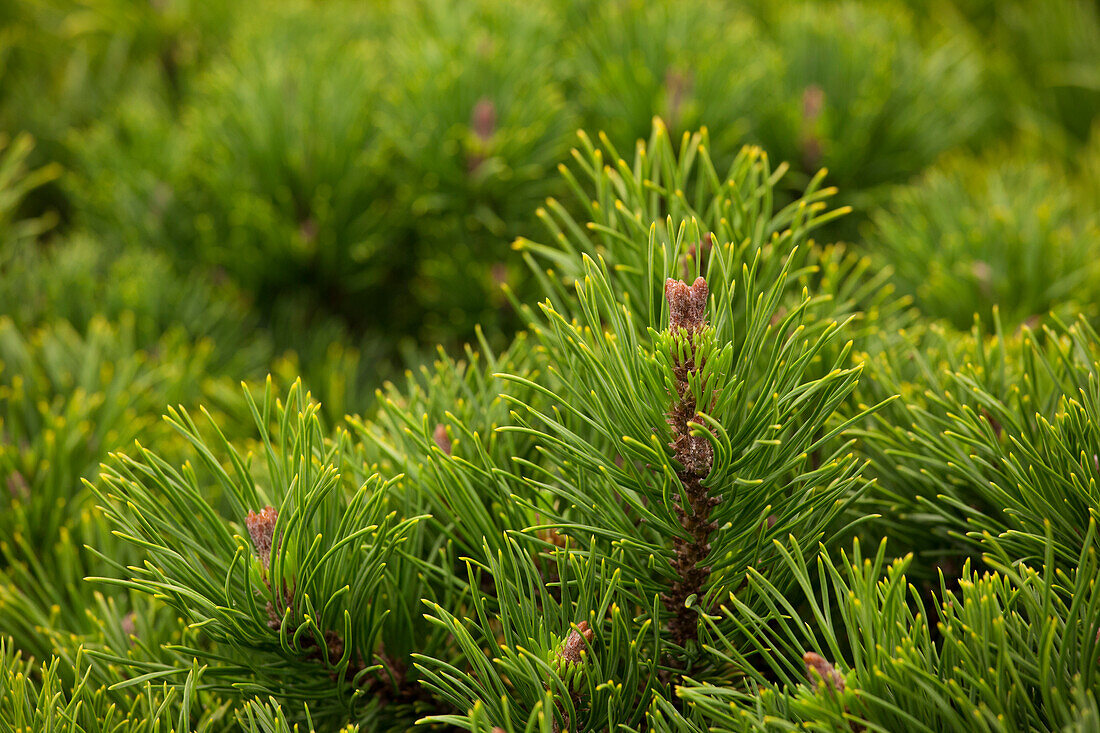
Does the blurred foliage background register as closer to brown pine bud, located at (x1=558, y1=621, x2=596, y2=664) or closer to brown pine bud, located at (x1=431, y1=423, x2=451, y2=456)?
brown pine bud, located at (x1=431, y1=423, x2=451, y2=456)

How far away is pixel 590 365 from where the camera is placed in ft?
0.92

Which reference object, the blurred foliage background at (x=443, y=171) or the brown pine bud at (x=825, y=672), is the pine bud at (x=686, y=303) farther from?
the blurred foliage background at (x=443, y=171)

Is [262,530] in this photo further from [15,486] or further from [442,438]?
[15,486]

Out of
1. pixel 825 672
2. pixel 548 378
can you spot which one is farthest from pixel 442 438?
pixel 825 672

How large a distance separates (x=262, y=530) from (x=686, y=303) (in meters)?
0.17

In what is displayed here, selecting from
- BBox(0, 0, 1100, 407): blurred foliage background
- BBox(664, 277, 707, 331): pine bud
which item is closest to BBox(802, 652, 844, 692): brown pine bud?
BBox(664, 277, 707, 331): pine bud

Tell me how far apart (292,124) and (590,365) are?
15.7 inches

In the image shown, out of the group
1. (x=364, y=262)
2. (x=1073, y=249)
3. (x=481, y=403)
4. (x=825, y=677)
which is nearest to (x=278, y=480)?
(x=481, y=403)

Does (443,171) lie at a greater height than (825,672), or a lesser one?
greater

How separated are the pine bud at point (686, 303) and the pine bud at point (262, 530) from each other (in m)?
0.16

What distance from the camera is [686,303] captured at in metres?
0.28

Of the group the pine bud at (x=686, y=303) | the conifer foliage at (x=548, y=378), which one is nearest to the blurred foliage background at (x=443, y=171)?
the conifer foliage at (x=548, y=378)

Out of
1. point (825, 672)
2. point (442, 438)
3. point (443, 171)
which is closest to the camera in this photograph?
point (825, 672)

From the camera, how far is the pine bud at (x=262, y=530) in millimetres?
297
